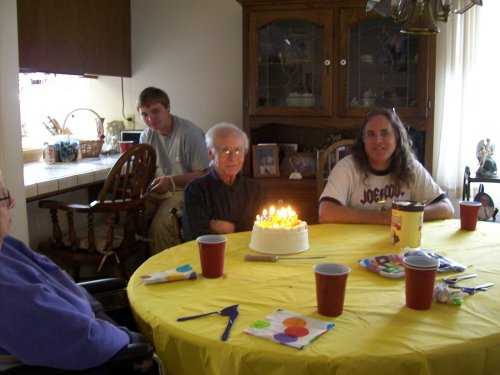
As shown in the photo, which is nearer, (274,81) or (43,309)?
(43,309)

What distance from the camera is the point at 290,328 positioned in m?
1.14

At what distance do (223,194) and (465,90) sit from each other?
2.06 m

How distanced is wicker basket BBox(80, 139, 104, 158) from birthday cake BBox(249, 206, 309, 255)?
214 cm

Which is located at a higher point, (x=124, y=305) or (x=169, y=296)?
(x=169, y=296)

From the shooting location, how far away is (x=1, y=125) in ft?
7.16

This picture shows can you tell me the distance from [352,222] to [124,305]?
93 cm

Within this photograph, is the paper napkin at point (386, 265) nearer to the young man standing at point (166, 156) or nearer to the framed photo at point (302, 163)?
the young man standing at point (166, 156)

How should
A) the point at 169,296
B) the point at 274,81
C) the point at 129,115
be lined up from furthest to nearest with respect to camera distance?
the point at 129,115 → the point at 274,81 → the point at 169,296

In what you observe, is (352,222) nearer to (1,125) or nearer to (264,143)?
(1,125)

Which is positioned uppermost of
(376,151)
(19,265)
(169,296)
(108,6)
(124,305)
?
(108,6)

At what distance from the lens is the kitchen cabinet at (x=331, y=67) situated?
3.35 metres

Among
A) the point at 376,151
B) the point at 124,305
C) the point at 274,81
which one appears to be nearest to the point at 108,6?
the point at 274,81

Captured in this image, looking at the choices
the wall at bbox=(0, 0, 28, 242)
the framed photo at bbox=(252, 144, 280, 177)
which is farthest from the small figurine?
the wall at bbox=(0, 0, 28, 242)

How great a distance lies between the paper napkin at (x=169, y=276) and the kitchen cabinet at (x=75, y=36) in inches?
77.2
